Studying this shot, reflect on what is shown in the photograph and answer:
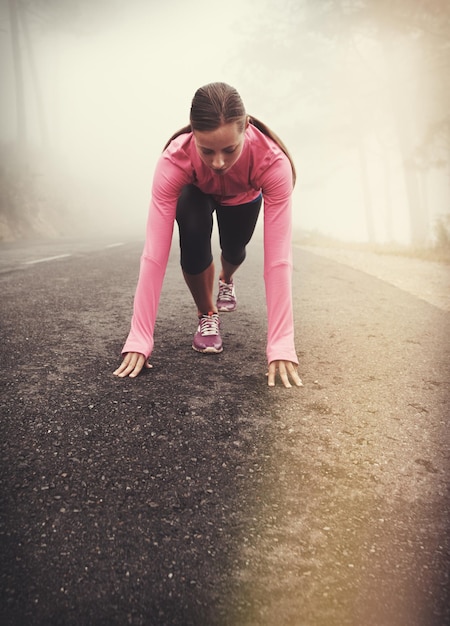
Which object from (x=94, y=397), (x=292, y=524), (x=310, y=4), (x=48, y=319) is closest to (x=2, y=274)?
(x=48, y=319)

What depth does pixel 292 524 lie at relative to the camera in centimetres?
110

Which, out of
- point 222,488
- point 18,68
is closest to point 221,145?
point 222,488

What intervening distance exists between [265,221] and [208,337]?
827 mm

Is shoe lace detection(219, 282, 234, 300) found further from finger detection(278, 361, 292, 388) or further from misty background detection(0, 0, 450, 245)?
misty background detection(0, 0, 450, 245)

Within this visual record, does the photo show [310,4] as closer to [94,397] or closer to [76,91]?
[94,397]

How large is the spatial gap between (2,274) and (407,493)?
4949 millimetres

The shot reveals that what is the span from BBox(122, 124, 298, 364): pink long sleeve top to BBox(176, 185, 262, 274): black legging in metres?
0.20

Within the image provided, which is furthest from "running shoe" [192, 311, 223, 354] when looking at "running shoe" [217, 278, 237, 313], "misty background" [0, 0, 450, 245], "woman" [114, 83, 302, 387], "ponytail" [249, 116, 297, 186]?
"misty background" [0, 0, 450, 245]

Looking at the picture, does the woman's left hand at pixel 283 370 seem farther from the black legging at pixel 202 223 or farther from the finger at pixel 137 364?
the black legging at pixel 202 223

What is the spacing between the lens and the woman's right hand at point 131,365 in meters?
1.98

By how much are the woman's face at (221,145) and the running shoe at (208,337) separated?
3.19 ft

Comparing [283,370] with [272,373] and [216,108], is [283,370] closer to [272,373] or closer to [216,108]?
[272,373]

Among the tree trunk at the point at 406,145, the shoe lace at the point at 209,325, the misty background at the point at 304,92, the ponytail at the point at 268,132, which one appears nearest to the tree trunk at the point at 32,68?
the misty background at the point at 304,92

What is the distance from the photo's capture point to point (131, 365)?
200 cm
